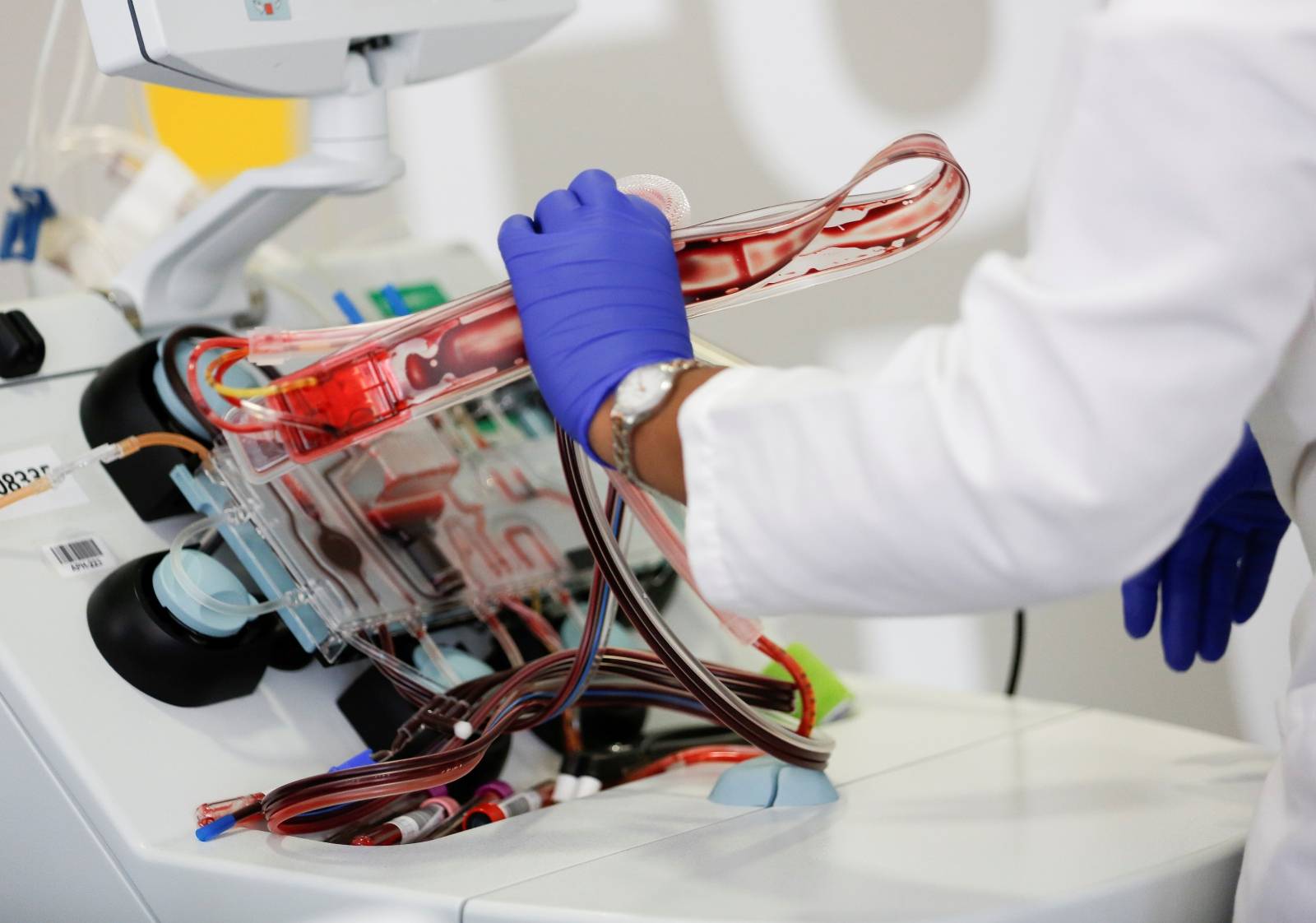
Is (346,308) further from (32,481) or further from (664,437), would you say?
(664,437)

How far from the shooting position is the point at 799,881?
2.16ft

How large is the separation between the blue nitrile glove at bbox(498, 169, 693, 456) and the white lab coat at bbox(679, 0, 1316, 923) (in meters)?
0.12

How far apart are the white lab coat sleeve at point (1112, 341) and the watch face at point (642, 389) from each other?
103 mm

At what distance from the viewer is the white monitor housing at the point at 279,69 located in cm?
82

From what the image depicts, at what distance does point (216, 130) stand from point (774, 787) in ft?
4.17

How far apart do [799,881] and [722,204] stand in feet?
4.35

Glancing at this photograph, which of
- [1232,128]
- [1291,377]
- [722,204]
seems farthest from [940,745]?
[722,204]

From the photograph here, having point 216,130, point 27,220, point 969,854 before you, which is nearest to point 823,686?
point 969,854

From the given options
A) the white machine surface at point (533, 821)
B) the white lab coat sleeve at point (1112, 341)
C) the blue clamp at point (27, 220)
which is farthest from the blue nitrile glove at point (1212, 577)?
the blue clamp at point (27, 220)

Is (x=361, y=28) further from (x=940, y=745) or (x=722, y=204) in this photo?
(x=722, y=204)

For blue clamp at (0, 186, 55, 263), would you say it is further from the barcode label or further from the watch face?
the watch face

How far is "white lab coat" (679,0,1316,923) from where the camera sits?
0.46m

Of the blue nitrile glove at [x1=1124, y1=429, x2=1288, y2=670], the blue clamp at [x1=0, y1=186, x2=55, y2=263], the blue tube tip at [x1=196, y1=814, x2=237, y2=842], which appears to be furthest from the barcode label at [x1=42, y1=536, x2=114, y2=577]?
the blue nitrile glove at [x1=1124, y1=429, x2=1288, y2=670]

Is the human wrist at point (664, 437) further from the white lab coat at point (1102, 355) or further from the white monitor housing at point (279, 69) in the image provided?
the white monitor housing at point (279, 69)
